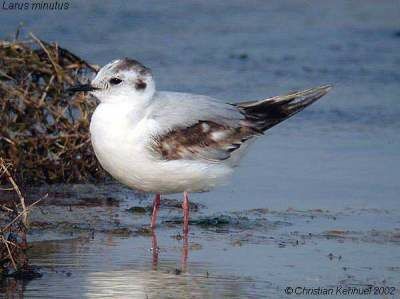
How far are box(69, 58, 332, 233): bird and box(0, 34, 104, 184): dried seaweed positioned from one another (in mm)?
927

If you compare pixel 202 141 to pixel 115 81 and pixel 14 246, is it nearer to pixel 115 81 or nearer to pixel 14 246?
pixel 115 81

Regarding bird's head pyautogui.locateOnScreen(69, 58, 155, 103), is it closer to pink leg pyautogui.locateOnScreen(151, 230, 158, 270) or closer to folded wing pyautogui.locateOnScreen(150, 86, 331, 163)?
folded wing pyautogui.locateOnScreen(150, 86, 331, 163)

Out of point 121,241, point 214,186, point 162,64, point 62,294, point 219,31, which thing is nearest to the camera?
point 62,294

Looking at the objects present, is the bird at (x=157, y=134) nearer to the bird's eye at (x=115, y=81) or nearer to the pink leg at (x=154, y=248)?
the bird's eye at (x=115, y=81)

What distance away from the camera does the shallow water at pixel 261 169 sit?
661 centimetres

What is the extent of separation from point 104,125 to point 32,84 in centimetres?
130

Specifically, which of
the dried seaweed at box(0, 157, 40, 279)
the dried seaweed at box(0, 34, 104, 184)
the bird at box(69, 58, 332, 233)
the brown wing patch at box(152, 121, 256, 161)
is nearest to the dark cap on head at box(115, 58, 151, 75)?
the bird at box(69, 58, 332, 233)

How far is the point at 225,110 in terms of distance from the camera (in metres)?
8.18

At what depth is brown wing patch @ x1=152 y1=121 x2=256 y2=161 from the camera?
7.77 meters

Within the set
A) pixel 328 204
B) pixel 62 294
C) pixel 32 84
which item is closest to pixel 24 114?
pixel 32 84

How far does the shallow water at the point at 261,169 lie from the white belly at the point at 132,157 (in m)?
0.32

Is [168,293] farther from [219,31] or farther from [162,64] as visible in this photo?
[219,31]

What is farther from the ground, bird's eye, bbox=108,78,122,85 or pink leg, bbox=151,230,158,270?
Result: bird's eye, bbox=108,78,122,85

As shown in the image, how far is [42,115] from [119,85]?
3.83ft
